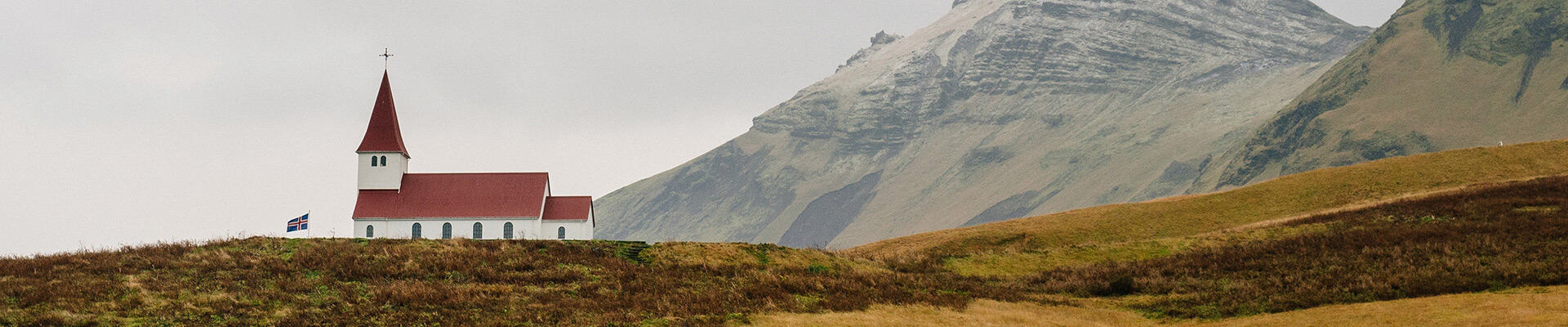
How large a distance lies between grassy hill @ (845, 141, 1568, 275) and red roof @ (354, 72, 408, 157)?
1955 inches

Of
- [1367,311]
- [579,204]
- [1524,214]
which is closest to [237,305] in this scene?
[1367,311]

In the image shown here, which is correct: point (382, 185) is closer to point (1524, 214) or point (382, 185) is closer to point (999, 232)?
point (999, 232)

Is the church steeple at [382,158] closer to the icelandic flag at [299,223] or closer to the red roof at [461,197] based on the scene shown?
the red roof at [461,197]

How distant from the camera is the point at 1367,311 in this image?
97.0ft

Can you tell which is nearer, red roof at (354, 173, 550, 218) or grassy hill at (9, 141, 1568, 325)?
grassy hill at (9, 141, 1568, 325)

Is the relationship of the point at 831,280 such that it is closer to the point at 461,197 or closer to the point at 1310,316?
the point at 1310,316

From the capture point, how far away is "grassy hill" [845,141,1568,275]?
2594 inches

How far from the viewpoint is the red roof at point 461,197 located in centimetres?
9394

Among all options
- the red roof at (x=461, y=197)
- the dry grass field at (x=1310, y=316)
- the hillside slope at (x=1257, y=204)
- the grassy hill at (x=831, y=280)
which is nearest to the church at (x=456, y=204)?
the red roof at (x=461, y=197)

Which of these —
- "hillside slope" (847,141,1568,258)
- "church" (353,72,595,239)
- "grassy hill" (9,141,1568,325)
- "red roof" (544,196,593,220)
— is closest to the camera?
"grassy hill" (9,141,1568,325)

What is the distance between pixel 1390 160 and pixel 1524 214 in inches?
1264

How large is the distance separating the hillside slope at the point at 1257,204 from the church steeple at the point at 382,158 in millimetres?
47476

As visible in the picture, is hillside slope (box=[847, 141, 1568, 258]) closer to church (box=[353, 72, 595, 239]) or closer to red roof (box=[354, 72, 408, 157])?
church (box=[353, 72, 595, 239])

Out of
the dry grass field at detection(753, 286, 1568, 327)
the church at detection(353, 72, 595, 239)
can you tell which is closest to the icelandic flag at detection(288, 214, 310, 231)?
the church at detection(353, 72, 595, 239)
